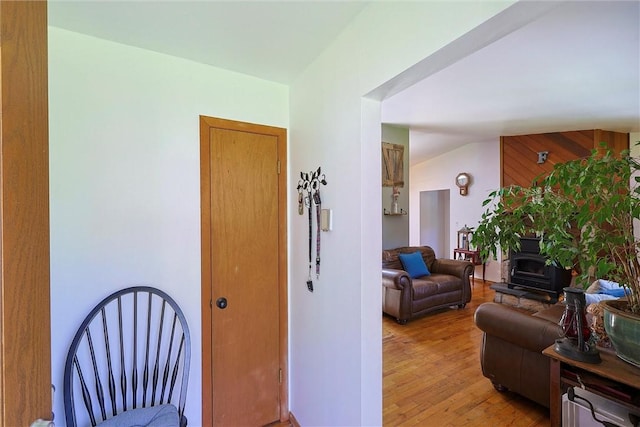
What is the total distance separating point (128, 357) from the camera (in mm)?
1669

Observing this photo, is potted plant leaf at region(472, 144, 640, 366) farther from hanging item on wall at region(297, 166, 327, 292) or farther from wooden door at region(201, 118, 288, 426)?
wooden door at region(201, 118, 288, 426)

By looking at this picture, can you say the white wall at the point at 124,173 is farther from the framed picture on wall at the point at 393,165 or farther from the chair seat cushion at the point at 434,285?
the framed picture on wall at the point at 393,165

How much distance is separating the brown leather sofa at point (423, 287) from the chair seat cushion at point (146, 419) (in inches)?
114

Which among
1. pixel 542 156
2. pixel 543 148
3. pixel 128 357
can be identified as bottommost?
pixel 128 357

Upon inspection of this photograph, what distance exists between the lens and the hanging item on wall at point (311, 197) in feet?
5.85

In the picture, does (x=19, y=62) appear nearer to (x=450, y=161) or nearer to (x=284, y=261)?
(x=284, y=261)

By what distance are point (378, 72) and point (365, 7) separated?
340 mm

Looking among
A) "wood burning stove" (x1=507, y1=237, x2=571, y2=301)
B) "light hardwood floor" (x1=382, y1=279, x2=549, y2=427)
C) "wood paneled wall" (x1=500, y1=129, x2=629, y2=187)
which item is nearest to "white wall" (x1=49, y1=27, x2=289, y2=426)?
"light hardwood floor" (x1=382, y1=279, x2=549, y2=427)

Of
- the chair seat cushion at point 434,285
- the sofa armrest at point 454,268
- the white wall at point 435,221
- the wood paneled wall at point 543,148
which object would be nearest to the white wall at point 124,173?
the chair seat cushion at point 434,285

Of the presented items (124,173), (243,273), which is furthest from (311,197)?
(124,173)

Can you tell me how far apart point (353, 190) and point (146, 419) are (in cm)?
151

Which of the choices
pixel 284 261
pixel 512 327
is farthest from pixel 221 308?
pixel 512 327

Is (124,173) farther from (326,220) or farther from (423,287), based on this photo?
(423,287)

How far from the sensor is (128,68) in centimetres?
168
